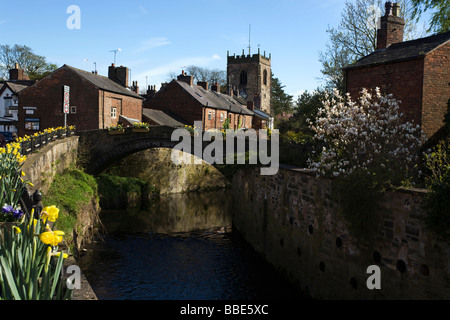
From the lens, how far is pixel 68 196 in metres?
17.5

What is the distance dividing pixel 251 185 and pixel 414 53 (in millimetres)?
8810

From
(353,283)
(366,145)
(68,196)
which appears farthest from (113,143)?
(353,283)

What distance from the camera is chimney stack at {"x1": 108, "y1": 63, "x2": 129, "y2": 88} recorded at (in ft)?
130

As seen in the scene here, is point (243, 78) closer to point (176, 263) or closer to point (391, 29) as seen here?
point (391, 29)

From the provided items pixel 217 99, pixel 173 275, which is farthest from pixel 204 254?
pixel 217 99

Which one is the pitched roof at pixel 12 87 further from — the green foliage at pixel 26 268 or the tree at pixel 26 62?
the green foliage at pixel 26 268

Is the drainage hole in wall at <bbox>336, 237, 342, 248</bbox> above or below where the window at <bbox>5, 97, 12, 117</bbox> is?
below

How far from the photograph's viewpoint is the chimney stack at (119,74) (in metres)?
39.6

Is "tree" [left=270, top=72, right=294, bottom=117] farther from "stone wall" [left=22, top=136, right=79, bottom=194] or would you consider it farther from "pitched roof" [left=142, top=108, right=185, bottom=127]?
"stone wall" [left=22, top=136, right=79, bottom=194]

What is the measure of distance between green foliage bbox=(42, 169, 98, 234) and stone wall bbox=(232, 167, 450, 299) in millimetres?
7547

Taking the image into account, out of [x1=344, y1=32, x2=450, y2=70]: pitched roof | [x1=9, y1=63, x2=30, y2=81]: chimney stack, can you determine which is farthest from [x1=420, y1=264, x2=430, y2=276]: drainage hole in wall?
[x1=9, y1=63, x2=30, y2=81]: chimney stack

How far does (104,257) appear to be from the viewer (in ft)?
55.2

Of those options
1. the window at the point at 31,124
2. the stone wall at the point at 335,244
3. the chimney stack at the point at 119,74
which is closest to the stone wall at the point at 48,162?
the stone wall at the point at 335,244

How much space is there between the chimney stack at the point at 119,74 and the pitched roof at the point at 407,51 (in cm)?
2705
